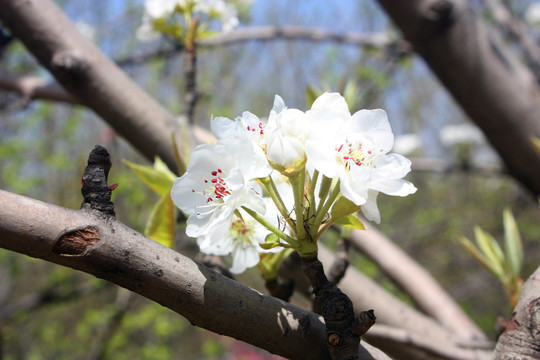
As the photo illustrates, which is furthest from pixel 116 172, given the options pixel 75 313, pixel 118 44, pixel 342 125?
pixel 342 125

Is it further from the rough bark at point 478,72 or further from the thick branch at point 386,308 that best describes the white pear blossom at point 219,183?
the rough bark at point 478,72

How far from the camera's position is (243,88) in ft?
24.4

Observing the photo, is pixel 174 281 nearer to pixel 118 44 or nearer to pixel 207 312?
pixel 207 312

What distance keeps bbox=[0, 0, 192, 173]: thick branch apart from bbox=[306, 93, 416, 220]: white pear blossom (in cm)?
73

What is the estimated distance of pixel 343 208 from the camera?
0.59 m

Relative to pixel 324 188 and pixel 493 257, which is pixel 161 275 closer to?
→ pixel 324 188

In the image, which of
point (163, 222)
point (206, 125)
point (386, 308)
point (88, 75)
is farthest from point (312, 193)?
point (206, 125)

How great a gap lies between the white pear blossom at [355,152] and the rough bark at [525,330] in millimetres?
292

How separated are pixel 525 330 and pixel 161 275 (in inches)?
20.9

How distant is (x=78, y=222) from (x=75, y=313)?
7.09m

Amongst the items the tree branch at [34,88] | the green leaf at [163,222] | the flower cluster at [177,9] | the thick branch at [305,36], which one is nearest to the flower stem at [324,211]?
the green leaf at [163,222]

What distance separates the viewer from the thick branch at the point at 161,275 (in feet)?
1.66

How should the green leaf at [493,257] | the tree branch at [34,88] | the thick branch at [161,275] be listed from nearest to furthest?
1. the thick branch at [161,275]
2. the green leaf at [493,257]
3. the tree branch at [34,88]

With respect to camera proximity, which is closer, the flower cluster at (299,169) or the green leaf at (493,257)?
the flower cluster at (299,169)
